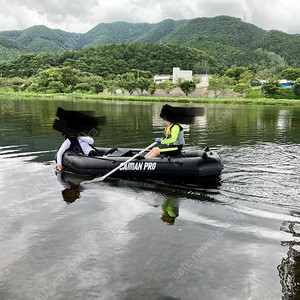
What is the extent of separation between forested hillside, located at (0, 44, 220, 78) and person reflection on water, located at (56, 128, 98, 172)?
136206 millimetres

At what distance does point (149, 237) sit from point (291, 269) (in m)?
2.44

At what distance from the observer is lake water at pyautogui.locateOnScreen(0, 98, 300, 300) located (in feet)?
14.6

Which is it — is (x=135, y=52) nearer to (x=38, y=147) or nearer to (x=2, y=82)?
(x=2, y=82)

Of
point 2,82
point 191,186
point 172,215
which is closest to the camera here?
point 172,215

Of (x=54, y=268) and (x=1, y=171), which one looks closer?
(x=54, y=268)

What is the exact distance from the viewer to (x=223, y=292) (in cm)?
432

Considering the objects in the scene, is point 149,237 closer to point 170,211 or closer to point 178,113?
point 170,211

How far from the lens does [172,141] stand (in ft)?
30.7

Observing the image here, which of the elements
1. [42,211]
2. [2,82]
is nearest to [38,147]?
[42,211]

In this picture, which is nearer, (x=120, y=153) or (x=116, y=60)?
(x=120, y=153)

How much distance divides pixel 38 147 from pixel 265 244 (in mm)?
12234

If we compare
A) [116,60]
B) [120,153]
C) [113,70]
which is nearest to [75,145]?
[120,153]

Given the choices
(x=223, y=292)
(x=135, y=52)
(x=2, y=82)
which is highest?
(x=135, y=52)

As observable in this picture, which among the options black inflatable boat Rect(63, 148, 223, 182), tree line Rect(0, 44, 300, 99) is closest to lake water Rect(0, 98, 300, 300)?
black inflatable boat Rect(63, 148, 223, 182)
